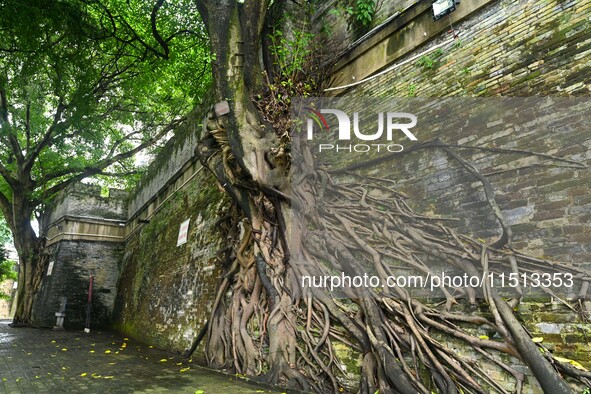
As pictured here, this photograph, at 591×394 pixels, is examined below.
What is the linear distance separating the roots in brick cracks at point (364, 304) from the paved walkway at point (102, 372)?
461mm

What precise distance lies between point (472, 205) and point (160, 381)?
401 cm

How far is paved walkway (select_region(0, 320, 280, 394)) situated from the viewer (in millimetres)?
4270

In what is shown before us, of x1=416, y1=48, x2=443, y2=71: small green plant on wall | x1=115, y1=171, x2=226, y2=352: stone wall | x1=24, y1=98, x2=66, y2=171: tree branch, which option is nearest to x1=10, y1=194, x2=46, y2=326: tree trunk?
x1=24, y1=98, x2=66, y2=171: tree branch

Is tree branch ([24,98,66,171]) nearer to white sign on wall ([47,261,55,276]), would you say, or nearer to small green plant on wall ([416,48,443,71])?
white sign on wall ([47,261,55,276])

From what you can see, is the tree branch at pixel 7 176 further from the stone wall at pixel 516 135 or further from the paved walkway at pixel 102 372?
the stone wall at pixel 516 135

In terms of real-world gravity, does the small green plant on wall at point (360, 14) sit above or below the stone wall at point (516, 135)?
above

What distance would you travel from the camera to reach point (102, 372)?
5.22 meters

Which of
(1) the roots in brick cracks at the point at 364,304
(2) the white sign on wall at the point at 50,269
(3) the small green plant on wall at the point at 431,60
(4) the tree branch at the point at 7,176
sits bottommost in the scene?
(1) the roots in brick cracks at the point at 364,304

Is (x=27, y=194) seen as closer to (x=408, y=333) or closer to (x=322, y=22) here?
(x=322, y=22)

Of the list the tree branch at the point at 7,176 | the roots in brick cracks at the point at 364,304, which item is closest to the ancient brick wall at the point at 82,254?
the tree branch at the point at 7,176

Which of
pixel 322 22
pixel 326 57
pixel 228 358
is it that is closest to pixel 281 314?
pixel 228 358

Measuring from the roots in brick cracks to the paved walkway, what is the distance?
0.46 m

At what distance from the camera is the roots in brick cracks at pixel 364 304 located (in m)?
3.17

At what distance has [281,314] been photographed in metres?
4.65
